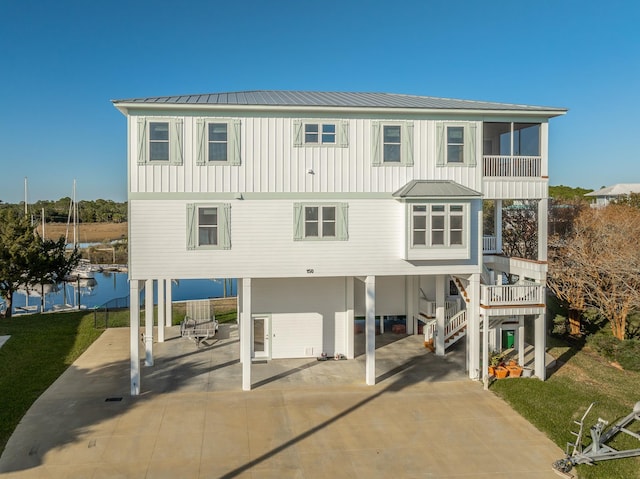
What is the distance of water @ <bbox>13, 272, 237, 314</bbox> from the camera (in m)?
41.0

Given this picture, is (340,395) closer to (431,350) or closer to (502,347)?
(431,350)

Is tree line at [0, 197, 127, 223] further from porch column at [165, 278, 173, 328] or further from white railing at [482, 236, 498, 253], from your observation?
white railing at [482, 236, 498, 253]

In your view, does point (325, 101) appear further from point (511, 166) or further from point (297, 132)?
point (511, 166)

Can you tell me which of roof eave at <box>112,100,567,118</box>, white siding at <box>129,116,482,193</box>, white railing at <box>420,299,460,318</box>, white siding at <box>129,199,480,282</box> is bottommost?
white railing at <box>420,299,460,318</box>

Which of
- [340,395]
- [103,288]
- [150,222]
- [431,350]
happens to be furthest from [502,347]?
[103,288]

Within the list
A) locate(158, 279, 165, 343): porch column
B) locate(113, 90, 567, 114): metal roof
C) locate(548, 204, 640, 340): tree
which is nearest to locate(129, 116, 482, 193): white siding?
locate(113, 90, 567, 114): metal roof

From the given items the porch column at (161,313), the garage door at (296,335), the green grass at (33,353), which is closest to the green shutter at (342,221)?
the garage door at (296,335)

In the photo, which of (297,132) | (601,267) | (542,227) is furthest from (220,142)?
(601,267)

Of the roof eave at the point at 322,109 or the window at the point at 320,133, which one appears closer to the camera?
the roof eave at the point at 322,109

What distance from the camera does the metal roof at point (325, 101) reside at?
14469mm

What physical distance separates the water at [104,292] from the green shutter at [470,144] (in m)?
28.5

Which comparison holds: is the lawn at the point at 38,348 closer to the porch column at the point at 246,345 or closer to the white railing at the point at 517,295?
the porch column at the point at 246,345

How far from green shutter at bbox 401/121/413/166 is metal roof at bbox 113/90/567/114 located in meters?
0.61

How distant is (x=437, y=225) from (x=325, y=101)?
5222 millimetres
